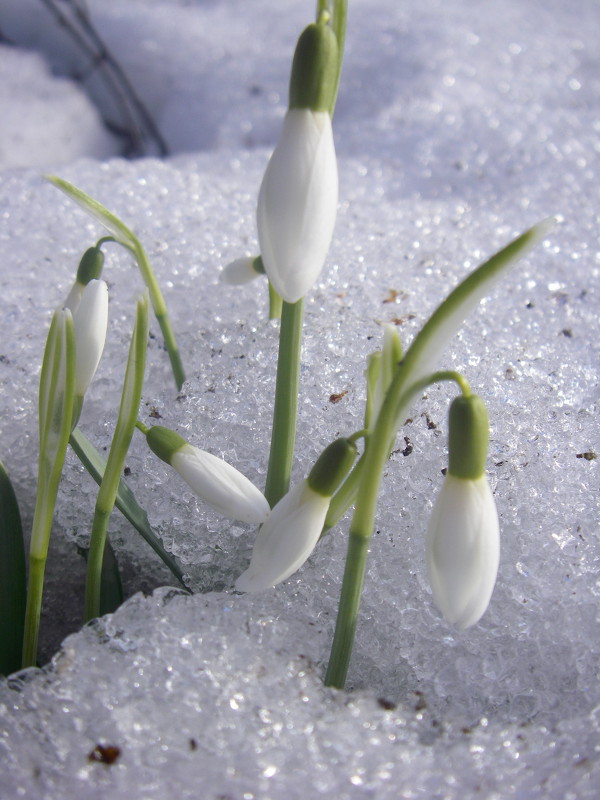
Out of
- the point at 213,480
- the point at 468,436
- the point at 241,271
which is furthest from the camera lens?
the point at 241,271

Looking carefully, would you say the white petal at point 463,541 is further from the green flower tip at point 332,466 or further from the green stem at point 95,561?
the green stem at point 95,561

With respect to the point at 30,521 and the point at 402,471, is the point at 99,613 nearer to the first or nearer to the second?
the point at 30,521

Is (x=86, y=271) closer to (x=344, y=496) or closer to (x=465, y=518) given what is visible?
(x=344, y=496)

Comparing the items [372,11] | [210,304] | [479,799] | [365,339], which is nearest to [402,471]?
[365,339]

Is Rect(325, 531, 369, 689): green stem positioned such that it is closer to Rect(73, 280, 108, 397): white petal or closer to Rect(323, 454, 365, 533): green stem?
Rect(323, 454, 365, 533): green stem

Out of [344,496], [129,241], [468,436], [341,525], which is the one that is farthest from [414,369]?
[129,241]

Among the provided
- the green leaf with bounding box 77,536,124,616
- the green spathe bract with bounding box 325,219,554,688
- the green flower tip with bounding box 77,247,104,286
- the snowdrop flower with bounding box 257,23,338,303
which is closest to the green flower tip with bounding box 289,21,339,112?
the snowdrop flower with bounding box 257,23,338,303
